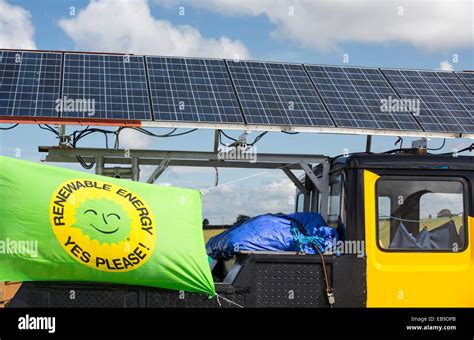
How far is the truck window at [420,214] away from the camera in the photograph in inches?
232

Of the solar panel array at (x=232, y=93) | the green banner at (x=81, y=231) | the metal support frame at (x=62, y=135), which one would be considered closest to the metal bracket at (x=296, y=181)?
the solar panel array at (x=232, y=93)

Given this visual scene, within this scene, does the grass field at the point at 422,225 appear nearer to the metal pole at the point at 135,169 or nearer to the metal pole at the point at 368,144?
the metal pole at the point at 368,144

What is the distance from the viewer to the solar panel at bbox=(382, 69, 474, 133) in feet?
24.7

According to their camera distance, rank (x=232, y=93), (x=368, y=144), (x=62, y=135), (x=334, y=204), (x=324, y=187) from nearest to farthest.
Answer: (x=334, y=204) < (x=324, y=187) < (x=62, y=135) < (x=232, y=93) < (x=368, y=144)

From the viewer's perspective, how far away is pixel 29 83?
7.41m

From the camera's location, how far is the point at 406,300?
225 inches

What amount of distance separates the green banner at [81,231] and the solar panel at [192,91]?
1801mm

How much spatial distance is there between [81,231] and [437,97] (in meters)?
5.02

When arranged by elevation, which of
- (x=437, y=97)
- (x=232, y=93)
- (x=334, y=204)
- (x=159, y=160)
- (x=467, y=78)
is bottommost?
(x=334, y=204)

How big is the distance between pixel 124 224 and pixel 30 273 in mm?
804

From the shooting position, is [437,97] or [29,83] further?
[437,97]

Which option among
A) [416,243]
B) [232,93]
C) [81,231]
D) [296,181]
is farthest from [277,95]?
[81,231]

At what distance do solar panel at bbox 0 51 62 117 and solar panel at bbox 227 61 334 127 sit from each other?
2059mm

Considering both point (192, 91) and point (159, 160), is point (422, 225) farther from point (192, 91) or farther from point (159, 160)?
point (192, 91)
